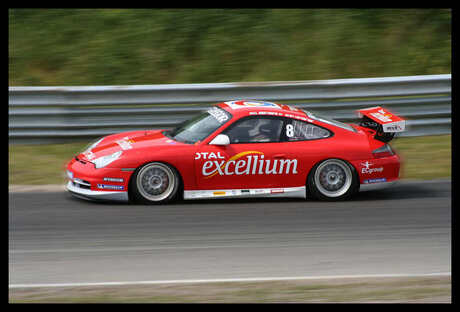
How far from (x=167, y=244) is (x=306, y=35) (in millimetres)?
8912

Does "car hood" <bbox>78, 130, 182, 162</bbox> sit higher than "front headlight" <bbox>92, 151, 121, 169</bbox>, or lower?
higher

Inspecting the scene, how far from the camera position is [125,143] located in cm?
853

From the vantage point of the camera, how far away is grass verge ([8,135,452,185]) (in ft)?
32.1

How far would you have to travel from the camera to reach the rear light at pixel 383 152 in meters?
8.66

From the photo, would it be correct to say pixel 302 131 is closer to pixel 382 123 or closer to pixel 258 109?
pixel 258 109

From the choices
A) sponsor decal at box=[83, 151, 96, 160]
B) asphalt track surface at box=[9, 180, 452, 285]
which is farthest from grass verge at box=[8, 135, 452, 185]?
sponsor decal at box=[83, 151, 96, 160]

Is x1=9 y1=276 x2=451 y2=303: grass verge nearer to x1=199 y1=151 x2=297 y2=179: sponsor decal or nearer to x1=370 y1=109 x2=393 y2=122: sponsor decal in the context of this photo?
x1=199 y1=151 x2=297 y2=179: sponsor decal

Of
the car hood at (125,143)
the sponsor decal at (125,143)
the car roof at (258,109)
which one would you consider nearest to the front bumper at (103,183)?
the car hood at (125,143)

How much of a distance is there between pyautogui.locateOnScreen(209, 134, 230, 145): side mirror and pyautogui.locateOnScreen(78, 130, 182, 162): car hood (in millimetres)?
558

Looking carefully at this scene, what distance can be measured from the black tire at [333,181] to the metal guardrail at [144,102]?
10.3 ft

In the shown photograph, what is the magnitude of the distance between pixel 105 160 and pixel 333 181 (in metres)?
3.18

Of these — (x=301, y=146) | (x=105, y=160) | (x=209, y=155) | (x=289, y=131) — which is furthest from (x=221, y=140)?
(x=105, y=160)

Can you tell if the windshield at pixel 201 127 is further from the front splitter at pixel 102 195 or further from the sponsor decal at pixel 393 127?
the sponsor decal at pixel 393 127

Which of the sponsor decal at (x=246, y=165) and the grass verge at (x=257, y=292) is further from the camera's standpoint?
the sponsor decal at (x=246, y=165)
